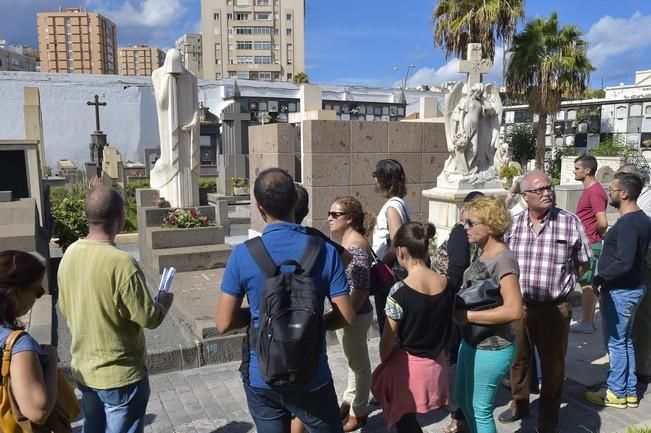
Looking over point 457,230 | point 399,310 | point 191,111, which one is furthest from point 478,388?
point 191,111

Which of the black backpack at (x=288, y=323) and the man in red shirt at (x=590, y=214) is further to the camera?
the man in red shirt at (x=590, y=214)

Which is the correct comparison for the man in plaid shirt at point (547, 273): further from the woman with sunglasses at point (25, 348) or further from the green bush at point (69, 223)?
the green bush at point (69, 223)

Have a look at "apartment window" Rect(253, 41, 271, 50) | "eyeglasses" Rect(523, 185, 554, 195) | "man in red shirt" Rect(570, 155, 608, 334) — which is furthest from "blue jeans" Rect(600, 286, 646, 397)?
"apartment window" Rect(253, 41, 271, 50)

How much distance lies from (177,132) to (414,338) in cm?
678

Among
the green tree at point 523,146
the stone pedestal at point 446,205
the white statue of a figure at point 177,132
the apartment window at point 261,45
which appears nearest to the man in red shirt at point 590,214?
the stone pedestal at point 446,205

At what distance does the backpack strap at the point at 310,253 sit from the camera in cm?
215

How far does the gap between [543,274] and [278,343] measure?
1.93 metres

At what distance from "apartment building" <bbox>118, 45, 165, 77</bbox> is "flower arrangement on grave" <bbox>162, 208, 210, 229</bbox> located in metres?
112

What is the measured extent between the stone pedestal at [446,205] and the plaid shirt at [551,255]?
385cm

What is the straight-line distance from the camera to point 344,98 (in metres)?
35.0

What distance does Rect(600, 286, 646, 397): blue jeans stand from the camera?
146 inches

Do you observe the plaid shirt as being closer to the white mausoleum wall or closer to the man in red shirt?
the man in red shirt

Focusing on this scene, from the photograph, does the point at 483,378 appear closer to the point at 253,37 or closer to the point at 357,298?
the point at 357,298

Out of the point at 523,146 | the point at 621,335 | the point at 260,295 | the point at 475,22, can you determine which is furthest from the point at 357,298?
the point at 523,146
